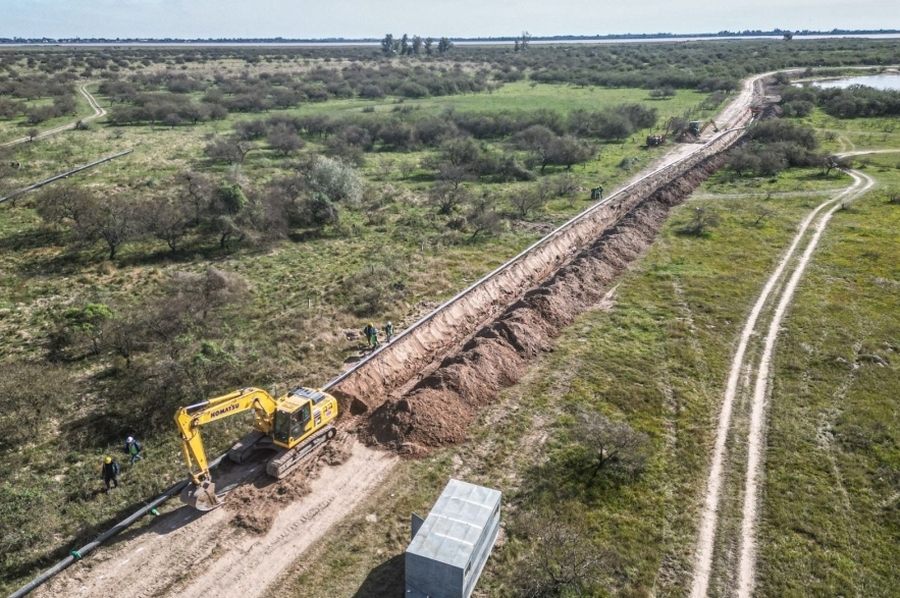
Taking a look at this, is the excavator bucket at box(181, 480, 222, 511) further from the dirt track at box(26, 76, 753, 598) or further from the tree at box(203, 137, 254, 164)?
the tree at box(203, 137, 254, 164)

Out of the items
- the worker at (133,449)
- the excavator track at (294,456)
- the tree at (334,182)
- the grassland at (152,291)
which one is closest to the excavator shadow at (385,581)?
the excavator track at (294,456)

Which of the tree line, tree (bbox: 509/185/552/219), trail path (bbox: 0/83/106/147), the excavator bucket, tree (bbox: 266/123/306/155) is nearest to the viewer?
the excavator bucket

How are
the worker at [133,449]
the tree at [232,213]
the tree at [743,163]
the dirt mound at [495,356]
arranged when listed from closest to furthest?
the worker at [133,449] → the dirt mound at [495,356] → the tree at [232,213] → the tree at [743,163]

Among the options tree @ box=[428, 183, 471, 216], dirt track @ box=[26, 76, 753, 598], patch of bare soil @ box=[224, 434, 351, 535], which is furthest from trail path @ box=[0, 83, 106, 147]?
patch of bare soil @ box=[224, 434, 351, 535]

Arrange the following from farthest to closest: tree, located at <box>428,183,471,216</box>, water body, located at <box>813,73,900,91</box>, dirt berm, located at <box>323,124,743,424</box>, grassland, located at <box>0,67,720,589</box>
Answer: water body, located at <box>813,73,900,91</box> < tree, located at <box>428,183,471,216</box> < dirt berm, located at <box>323,124,743,424</box> < grassland, located at <box>0,67,720,589</box>

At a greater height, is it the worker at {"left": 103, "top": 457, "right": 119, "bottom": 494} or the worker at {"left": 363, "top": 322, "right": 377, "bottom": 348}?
the worker at {"left": 363, "top": 322, "right": 377, "bottom": 348}

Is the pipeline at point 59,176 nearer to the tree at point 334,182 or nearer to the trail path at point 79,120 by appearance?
the trail path at point 79,120

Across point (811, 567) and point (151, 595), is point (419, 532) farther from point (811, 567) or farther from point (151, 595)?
point (811, 567)
